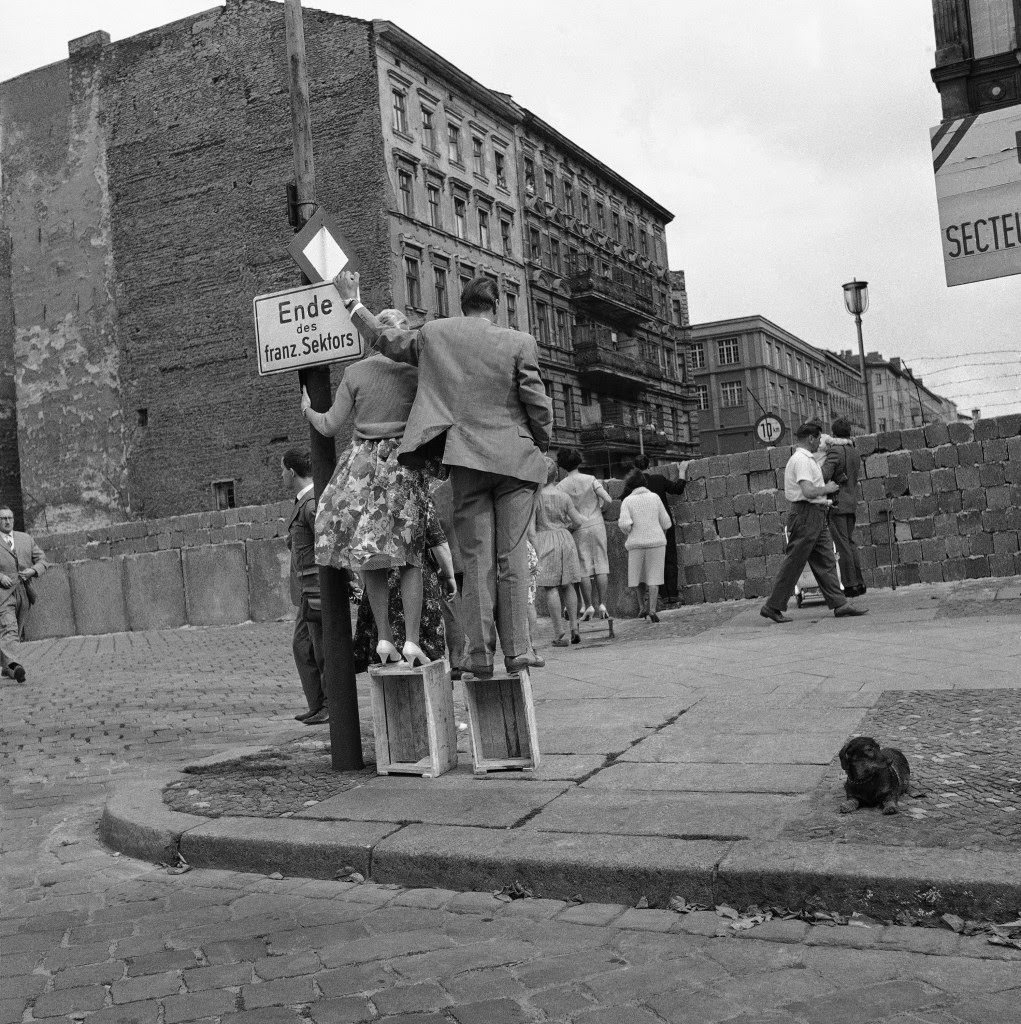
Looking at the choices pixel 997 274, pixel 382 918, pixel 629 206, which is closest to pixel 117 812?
pixel 382 918

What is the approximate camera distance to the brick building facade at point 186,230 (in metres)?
38.2

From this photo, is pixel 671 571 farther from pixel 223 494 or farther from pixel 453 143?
pixel 453 143

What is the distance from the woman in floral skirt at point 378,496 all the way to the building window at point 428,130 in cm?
3690

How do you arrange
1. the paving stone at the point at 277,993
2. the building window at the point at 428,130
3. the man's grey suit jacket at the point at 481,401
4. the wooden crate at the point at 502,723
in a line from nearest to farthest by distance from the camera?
1. the paving stone at the point at 277,993
2. the man's grey suit jacket at the point at 481,401
3. the wooden crate at the point at 502,723
4. the building window at the point at 428,130

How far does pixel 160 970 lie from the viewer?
3482mm

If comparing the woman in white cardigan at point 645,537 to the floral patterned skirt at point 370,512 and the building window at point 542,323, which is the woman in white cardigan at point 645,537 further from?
the building window at point 542,323

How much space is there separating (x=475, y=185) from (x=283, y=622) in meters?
28.1

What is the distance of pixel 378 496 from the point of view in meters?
5.61

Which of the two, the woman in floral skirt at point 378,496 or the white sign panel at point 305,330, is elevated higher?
the white sign panel at point 305,330

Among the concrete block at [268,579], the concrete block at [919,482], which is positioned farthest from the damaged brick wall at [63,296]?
the concrete block at [919,482]

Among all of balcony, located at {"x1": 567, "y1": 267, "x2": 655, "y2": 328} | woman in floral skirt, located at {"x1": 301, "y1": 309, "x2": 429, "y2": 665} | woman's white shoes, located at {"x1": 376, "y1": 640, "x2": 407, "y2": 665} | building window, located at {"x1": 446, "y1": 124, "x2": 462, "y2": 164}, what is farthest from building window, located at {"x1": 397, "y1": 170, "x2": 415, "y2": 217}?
woman's white shoes, located at {"x1": 376, "y1": 640, "x2": 407, "y2": 665}

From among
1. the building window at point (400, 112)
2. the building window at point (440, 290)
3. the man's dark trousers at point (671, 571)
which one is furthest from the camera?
the building window at point (440, 290)

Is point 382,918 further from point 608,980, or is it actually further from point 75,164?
point 75,164

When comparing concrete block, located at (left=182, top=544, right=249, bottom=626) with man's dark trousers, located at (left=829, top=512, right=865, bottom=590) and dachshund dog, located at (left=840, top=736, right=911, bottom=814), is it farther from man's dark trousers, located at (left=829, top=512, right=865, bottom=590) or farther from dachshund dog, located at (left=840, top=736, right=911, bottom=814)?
dachshund dog, located at (left=840, top=736, right=911, bottom=814)
